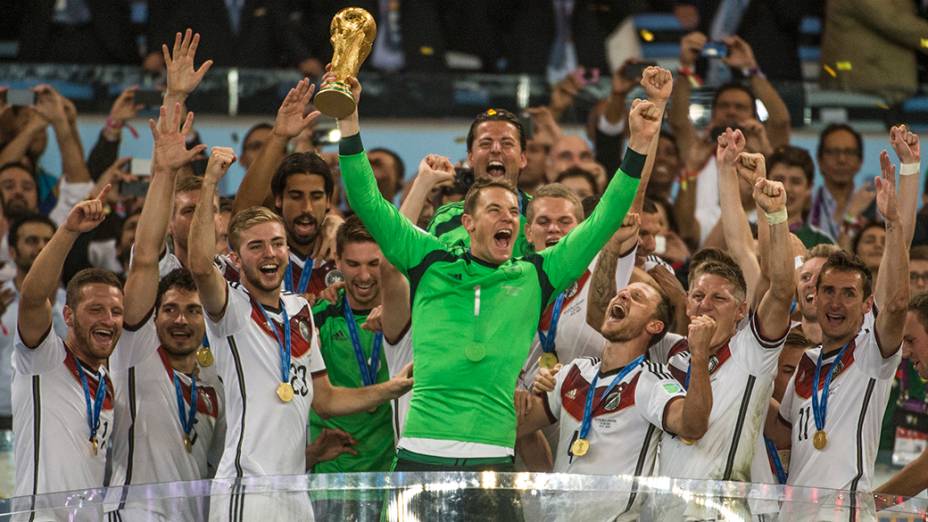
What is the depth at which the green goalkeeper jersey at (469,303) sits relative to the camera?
5.39 meters

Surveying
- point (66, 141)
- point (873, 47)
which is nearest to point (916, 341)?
point (873, 47)

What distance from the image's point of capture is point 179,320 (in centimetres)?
644

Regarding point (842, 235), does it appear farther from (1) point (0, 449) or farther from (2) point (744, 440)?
(1) point (0, 449)

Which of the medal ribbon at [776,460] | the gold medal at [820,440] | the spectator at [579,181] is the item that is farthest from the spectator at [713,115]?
the gold medal at [820,440]

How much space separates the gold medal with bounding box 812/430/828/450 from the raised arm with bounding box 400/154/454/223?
1630 millimetres

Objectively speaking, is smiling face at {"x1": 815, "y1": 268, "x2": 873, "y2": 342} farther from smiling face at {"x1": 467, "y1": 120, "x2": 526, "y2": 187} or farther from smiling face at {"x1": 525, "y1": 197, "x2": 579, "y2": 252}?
smiling face at {"x1": 467, "y1": 120, "x2": 526, "y2": 187}

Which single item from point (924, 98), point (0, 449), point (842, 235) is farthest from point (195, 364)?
point (924, 98)

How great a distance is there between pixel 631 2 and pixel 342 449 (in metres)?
5.59

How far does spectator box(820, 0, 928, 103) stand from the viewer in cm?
965

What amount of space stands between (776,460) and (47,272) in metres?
2.77

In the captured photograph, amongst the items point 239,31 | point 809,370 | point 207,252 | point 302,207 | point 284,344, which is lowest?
point 809,370

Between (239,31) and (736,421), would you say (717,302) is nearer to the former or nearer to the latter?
(736,421)

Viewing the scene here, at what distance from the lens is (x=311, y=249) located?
703 centimetres

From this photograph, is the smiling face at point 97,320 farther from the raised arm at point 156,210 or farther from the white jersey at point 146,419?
the raised arm at point 156,210
